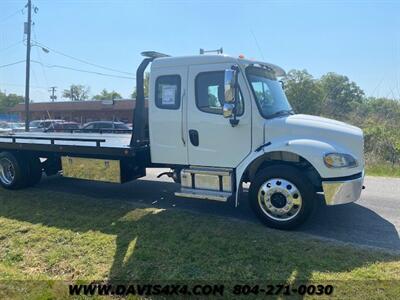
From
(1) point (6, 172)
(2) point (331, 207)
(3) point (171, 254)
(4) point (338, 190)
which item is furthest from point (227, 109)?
(1) point (6, 172)

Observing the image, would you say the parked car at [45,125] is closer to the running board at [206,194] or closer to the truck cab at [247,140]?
the truck cab at [247,140]

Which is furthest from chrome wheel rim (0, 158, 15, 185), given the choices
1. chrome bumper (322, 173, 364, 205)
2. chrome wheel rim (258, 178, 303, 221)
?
chrome bumper (322, 173, 364, 205)

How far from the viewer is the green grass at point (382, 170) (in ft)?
32.6

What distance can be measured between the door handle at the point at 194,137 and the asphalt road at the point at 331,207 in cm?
127

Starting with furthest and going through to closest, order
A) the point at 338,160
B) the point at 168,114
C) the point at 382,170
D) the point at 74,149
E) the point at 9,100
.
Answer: the point at 9,100, the point at 382,170, the point at 74,149, the point at 168,114, the point at 338,160

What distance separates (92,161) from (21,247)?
2299mm

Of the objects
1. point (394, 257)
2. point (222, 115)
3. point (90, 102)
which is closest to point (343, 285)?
point (394, 257)

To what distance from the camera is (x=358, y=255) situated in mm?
4105

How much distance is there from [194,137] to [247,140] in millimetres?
885

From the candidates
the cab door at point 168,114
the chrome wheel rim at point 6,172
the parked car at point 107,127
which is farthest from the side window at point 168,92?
the chrome wheel rim at point 6,172

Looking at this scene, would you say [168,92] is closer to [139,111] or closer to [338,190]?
[139,111]

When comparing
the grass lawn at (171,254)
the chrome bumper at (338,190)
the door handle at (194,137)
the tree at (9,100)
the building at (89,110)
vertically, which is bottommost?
the grass lawn at (171,254)

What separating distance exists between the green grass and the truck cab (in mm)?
5404

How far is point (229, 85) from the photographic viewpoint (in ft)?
15.6
